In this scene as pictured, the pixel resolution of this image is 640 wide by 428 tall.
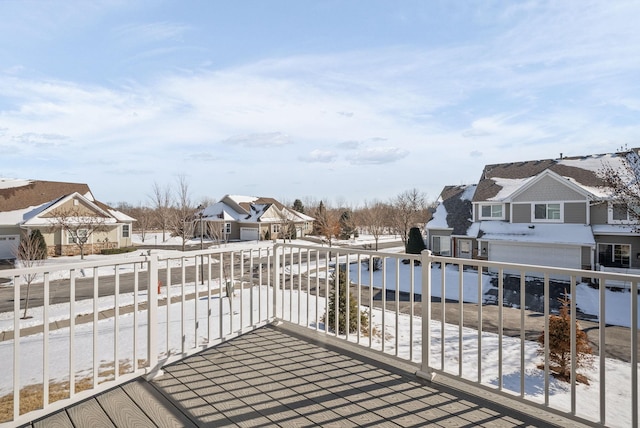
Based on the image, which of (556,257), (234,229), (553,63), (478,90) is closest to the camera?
(553,63)

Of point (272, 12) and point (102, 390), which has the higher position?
point (272, 12)

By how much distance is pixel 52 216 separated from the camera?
20.0 meters

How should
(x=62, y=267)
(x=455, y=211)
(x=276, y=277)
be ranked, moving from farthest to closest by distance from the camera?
(x=455, y=211), (x=276, y=277), (x=62, y=267)

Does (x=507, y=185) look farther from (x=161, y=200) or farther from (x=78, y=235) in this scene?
(x=78, y=235)

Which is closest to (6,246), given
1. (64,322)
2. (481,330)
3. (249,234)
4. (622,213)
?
(64,322)

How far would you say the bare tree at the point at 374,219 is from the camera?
25116 mm

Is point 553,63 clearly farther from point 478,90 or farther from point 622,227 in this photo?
point 622,227

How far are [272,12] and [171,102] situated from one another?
506cm

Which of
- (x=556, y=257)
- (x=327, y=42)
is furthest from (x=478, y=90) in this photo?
(x=556, y=257)

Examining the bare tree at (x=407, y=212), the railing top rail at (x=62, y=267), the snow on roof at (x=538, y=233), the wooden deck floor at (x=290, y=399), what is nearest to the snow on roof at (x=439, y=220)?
the bare tree at (x=407, y=212)

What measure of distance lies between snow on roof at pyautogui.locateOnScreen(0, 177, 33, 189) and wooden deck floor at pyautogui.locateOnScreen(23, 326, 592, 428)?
89.5 feet

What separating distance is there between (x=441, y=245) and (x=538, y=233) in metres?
5.10

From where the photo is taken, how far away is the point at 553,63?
9055mm

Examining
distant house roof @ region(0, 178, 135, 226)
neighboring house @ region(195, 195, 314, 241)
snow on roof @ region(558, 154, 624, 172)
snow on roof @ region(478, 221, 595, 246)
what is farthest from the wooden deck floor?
neighboring house @ region(195, 195, 314, 241)
